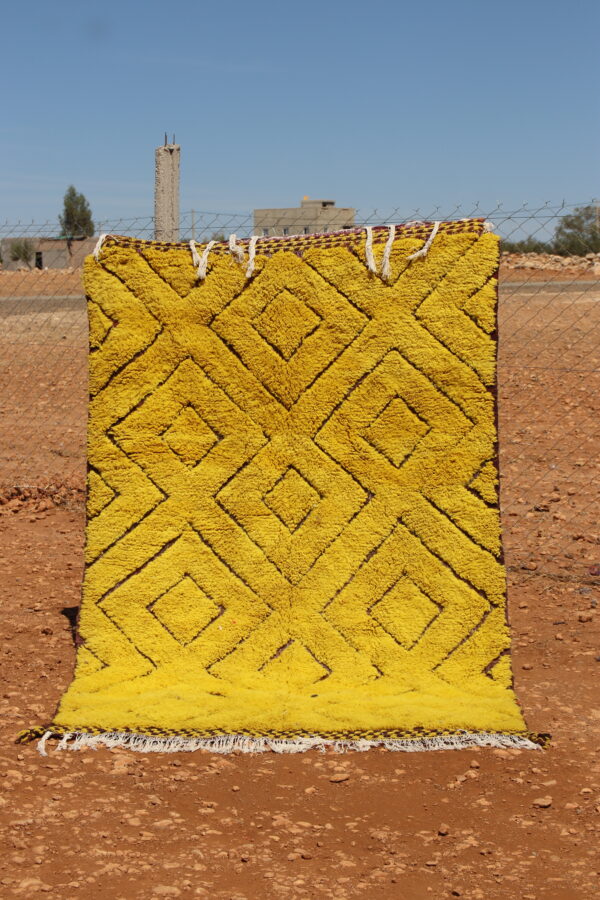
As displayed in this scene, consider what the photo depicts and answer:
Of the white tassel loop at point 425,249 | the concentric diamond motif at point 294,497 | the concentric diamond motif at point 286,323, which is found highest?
the white tassel loop at point 425,249

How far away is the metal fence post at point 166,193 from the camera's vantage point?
196 inches

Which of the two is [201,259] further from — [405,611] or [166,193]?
[405,611]

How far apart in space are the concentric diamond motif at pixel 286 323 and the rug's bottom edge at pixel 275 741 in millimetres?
1483

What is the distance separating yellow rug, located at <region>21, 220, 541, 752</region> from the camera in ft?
13.0

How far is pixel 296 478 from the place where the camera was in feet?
13.2

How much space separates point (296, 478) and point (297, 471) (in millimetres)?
28

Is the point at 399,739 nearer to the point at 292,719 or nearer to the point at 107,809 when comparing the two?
the point at 292,719

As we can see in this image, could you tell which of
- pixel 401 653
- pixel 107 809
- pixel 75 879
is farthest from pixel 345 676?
pixel 75 879

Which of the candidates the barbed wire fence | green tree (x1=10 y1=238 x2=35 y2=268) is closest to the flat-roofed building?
the barbed wire fence

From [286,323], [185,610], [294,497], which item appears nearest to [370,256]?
[286,323]

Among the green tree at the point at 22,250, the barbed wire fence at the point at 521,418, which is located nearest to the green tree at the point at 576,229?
the barbed wire fence at the point at 521,418

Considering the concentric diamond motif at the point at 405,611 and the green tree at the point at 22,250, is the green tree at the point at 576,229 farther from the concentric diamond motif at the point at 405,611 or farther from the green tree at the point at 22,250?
the green tree at the point at 22,250

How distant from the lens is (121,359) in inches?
160

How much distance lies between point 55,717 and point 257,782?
2.77ft
